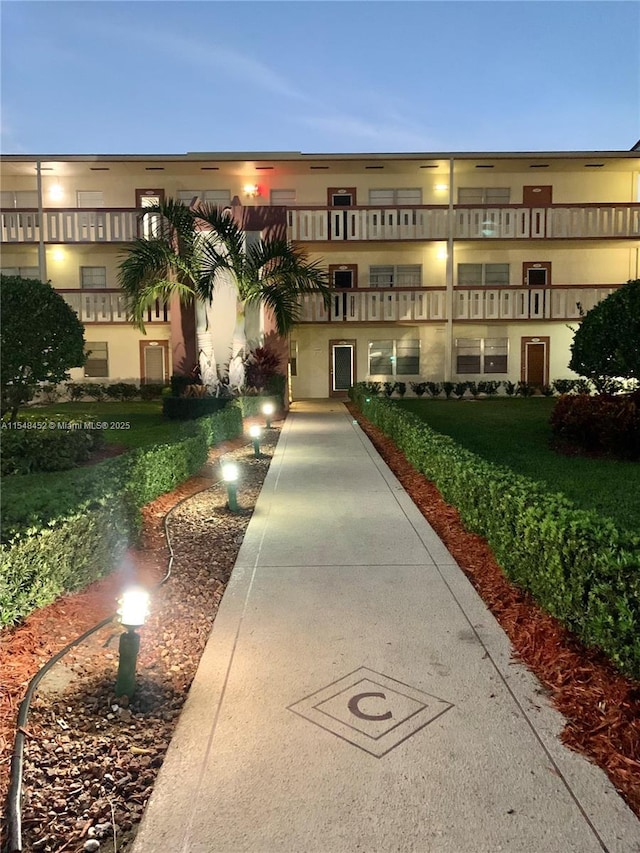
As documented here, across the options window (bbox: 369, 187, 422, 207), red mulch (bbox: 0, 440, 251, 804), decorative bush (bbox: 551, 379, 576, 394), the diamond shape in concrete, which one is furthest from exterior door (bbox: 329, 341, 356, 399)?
the diamond shape in concrete

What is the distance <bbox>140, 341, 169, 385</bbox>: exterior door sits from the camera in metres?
23.4

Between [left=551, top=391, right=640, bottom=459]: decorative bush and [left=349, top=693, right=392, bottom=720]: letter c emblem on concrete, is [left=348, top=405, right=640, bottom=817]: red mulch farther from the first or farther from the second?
[left=551, top=391, right=640, bottom=459]: decorative bush

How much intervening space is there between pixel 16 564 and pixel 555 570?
11.3 ft

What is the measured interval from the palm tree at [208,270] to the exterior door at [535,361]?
1040cm

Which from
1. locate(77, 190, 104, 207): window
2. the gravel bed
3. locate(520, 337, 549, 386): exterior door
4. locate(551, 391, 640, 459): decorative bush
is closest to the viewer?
the gravel bed

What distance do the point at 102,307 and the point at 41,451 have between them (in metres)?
13.9

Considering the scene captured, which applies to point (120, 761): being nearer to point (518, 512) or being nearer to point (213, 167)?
point (518, 512)

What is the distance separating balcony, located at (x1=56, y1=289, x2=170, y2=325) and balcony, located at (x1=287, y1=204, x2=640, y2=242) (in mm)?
6046

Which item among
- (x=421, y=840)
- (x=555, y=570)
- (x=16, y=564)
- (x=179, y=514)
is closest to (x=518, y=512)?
(x=555, y=570)

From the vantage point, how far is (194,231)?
1573 cm

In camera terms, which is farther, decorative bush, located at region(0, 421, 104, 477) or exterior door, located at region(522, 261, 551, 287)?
exterior door, located at region(522, 261, 551, 287)

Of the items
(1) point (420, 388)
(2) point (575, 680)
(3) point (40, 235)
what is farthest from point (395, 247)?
(2) point (575, 680)

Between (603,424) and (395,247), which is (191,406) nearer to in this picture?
Result: (603,424)

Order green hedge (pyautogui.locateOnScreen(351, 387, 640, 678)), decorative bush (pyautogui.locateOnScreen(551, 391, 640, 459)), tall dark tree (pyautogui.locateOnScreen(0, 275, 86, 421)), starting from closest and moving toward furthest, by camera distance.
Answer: green hedge (pyautogui.locateOnScreen(351, 387, 640, 678)) → tall dark tree (pyautogui.locateOnScreen(0, 275, 86, 421)) → decorative bush (pyautogui.locateOnScreen(551, 391, 640, 459))
